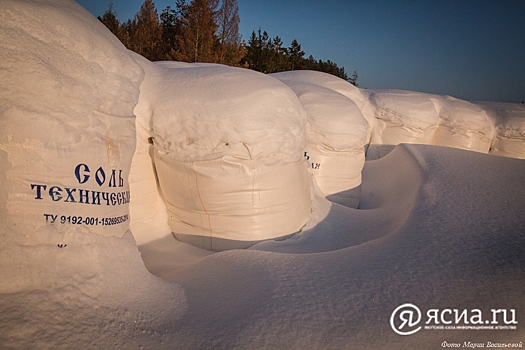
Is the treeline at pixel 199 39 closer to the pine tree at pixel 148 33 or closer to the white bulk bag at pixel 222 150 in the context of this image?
the pine tree at pixel 148 33

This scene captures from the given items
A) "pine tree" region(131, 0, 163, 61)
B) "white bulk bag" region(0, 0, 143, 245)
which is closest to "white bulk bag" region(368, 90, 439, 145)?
"white bulk bag" region(0, 0, 143, 245)

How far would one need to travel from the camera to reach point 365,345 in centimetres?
82

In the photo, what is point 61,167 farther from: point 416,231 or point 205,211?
point 416,231

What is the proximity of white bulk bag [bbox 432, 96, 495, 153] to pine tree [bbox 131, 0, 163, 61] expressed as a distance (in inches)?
280

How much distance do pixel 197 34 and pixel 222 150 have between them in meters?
6.56

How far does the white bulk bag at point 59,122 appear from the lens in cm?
91

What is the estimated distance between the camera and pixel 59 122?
3.22 ft

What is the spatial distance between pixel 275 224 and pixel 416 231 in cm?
68

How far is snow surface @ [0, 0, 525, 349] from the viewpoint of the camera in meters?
0.84

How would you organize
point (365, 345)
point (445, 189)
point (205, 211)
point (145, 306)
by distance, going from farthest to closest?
point (445, 189), point (205, 211), point (145, 306), point (365, 345)

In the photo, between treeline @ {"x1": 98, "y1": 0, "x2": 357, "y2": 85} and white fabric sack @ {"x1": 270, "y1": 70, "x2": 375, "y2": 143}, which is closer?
white fabric sack @ {"x1": 270, "y1": 70, "x2": 375, "y2": 143}

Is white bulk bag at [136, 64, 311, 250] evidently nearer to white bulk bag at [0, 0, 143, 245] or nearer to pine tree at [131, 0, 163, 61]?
white bulk bag at [0, 0, 143, 245]

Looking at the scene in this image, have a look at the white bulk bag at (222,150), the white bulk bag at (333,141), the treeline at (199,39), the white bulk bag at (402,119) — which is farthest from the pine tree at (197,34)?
the white bulk bag at (222,150)

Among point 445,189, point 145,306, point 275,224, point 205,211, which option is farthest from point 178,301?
point 445,189
